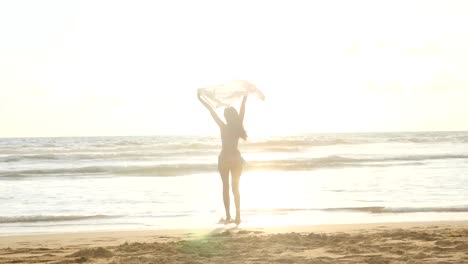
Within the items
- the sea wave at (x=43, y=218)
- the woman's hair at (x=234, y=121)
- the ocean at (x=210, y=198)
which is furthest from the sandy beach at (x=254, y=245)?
the sea wave at (x=43, y=218)

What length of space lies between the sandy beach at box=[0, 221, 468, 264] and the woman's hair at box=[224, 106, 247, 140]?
5.14 feet

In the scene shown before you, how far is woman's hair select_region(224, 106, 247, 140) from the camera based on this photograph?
11000 mm

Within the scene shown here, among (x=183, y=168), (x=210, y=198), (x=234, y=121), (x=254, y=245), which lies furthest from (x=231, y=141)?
(x=183, y=168)

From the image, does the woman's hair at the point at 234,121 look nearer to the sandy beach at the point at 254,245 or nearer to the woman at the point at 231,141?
the woman at the point at 231,141

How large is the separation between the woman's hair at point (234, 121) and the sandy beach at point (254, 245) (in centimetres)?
157

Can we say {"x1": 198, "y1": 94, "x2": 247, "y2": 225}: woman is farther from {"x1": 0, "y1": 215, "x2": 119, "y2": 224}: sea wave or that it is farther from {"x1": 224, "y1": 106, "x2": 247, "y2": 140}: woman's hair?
{"x1": 0, "y1": 215, "x2": 119, "y2": 224}: sea wave

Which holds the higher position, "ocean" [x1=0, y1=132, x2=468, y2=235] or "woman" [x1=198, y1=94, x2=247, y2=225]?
"woman" [x1=198, y1=94, x2=247, y2=225]

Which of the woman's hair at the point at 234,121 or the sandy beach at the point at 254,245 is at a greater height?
the woman's hair at the point at 234,121

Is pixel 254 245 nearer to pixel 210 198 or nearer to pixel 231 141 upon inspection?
pixel 231 141

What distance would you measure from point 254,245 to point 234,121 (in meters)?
2.86

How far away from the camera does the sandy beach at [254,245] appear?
7.93 metres

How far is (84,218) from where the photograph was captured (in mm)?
13250

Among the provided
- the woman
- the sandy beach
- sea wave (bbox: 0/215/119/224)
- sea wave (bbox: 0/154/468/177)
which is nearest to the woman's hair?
the woman

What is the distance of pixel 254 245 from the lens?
8719 millimetres
